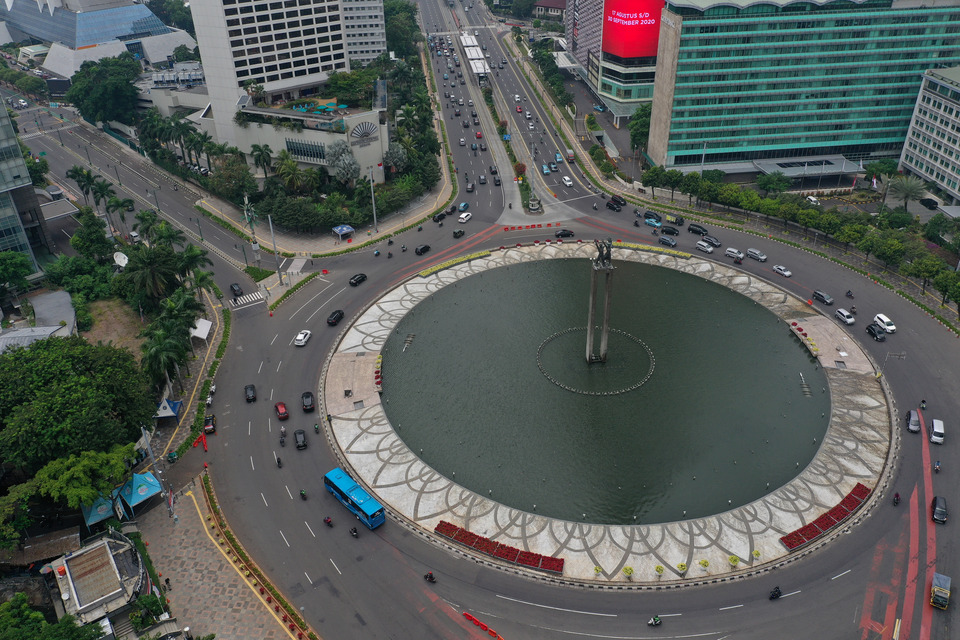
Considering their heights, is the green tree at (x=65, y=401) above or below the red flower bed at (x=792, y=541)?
above

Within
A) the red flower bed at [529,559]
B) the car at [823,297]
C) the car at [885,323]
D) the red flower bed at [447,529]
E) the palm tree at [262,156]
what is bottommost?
the red flower bed at [529,559]

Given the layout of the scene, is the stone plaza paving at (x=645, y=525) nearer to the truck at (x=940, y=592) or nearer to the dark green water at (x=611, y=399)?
the dark green water at (x=611, y=399)

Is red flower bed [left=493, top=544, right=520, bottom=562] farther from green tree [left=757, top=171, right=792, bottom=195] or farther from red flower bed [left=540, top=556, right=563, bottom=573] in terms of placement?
green tree [left=757, top=171, right=792, bottom=195]

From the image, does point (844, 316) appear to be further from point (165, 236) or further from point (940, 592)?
point (165, 236)

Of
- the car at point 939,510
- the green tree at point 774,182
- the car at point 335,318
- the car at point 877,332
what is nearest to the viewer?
the car at point 939,510

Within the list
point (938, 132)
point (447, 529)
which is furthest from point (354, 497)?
point (938, 132)

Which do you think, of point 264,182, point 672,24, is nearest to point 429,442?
point 264,182

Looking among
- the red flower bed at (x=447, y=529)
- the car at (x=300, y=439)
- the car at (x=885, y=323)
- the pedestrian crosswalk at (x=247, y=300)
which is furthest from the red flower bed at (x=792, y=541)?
the pedestrian crosswalk at (x=247, y=300)
